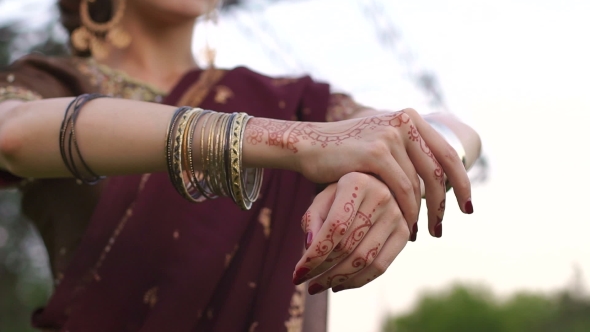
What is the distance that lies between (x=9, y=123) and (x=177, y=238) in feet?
1.06

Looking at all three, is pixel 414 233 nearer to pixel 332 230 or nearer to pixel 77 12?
pixel 332 230

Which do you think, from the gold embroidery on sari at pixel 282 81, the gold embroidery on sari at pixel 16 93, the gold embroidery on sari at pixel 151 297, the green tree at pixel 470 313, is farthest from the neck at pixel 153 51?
the green tree at pixel 470 313

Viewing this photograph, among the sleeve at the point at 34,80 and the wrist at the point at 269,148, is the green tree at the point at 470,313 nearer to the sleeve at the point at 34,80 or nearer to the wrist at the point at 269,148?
the sleeve at the point at 34,80

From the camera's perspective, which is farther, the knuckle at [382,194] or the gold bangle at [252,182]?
the gold bangle at [252,182]

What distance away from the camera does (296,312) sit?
1.08 meters

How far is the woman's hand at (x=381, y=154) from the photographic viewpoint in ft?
2.60

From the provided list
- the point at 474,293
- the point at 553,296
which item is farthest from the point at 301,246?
the point at 474,293

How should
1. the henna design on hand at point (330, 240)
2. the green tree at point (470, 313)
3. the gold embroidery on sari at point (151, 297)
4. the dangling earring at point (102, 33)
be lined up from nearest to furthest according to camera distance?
the henna design on hand at point (330, 240), the gold embroidery on sari at point (151, 297), the dangling earring at point (102, 33), the green tree at point (470, 313)

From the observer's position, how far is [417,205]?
0.82 metres

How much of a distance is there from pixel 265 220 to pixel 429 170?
1.30 feet

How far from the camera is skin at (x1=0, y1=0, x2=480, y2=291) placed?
2.52ft

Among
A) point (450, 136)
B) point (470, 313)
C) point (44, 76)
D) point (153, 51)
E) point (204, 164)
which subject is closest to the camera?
point (204, 164)

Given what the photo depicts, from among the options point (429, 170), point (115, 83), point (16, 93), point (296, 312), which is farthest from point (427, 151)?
point (115, 83)

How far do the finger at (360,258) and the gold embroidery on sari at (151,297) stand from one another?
39cm
